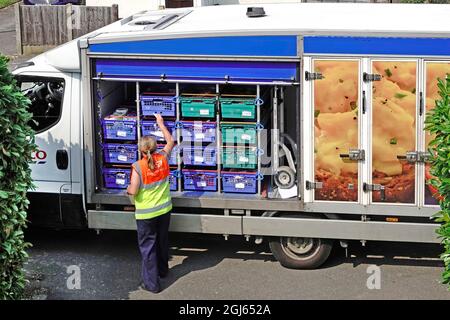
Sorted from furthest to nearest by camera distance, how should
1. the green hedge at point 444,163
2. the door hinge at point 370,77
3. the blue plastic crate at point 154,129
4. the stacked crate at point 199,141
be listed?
the blue plastic crate at point 154,129, the stacked crate at point 199,141, the door hinge at point 370,77, the green hedge at point 444,163

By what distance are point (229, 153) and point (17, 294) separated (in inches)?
114

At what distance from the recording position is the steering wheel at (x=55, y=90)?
9364 millimetres

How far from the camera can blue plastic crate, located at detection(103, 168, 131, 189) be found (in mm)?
9070

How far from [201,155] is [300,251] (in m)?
1.55

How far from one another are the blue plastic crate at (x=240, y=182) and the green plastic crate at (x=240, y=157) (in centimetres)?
9

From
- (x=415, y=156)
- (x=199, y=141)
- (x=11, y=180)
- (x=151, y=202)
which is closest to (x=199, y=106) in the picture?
(x=199, y=141)

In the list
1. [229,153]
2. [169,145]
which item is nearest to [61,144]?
[169,145]

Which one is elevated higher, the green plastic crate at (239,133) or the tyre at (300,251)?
the green plastic crate at (239,133)

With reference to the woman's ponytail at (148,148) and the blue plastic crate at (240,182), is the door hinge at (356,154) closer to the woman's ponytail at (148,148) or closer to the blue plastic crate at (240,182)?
the blue plastic crate at (240,182)

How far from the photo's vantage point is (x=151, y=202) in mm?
8320

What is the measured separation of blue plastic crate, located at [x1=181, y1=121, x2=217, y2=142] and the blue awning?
54 centimetres

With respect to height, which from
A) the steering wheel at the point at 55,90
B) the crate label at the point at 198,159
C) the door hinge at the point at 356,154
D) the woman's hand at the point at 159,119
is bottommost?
the crate label at the point at 198,159

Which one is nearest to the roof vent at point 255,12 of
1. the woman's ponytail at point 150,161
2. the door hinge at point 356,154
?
the door hinge at point 356,154

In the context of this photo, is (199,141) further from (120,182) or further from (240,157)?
(120,182)
